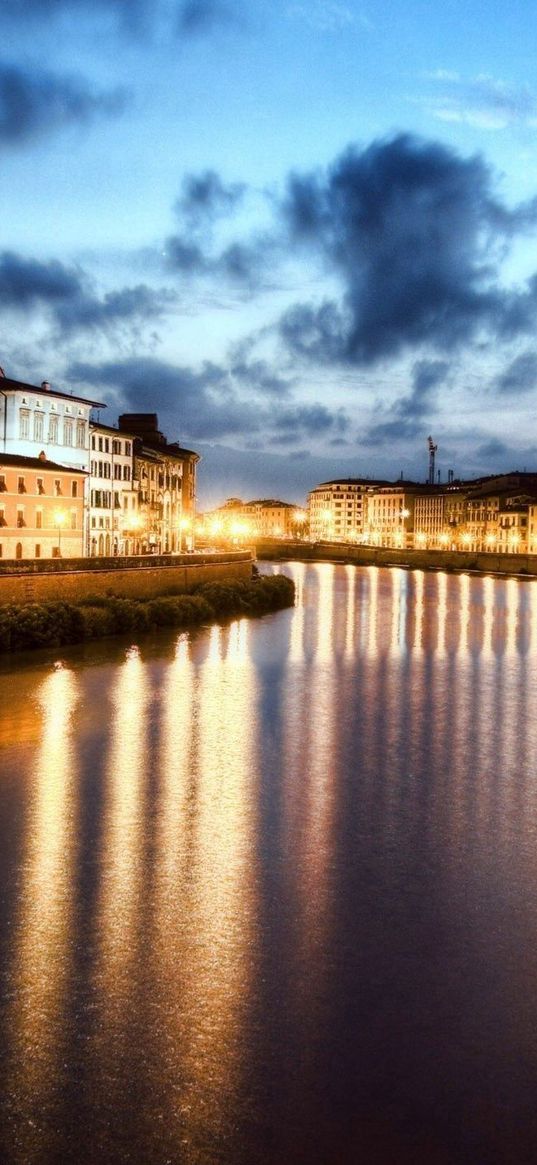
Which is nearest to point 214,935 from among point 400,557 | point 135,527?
point 135,527

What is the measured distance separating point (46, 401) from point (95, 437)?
238 inches

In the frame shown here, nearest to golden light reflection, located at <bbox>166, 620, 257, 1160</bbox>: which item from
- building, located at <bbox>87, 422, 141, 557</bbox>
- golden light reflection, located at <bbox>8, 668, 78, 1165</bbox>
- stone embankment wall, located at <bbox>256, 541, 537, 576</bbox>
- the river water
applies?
the river water

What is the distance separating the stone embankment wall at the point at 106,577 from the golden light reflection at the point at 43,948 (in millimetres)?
16216

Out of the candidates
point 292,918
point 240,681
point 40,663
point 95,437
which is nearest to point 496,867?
point 292,918

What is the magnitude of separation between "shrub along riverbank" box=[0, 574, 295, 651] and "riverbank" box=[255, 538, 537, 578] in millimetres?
37551

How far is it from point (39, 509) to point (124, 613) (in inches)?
365

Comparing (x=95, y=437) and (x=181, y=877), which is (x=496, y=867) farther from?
(x=95, y=437)

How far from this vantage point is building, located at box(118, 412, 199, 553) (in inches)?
2451

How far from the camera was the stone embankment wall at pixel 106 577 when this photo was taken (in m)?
32.0

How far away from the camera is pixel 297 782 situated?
50.3 feet

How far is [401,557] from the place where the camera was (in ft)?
318

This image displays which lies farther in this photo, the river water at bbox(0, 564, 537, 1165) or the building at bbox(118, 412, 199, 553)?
the building at bbox(118, 412, 199, 553)

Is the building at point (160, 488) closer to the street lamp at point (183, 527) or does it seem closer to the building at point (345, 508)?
the street lamp at point (183, 527)

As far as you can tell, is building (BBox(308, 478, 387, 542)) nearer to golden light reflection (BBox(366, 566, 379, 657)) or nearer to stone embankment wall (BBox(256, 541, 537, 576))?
stone embankment wall (BBox(256, 541, 537, 576))
